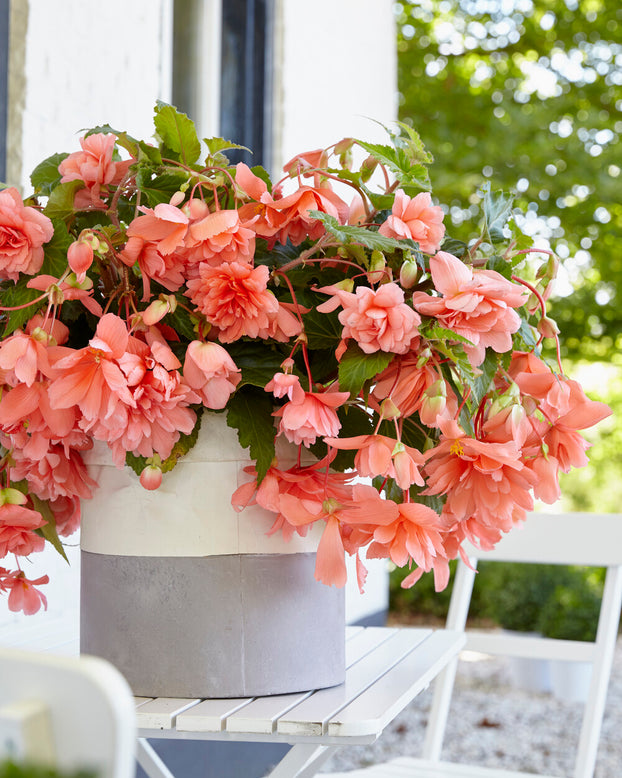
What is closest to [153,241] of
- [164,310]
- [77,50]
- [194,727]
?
[164,310]

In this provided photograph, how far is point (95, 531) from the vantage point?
2.54ft

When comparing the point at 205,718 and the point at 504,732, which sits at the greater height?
the point at 205,718

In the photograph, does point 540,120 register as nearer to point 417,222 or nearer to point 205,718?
point 417,222

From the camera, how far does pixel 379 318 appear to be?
634 mm

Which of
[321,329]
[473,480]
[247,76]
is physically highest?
[247,76]

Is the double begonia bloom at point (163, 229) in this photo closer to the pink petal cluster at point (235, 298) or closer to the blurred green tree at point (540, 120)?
the pink petal cluster at point (235, 298)

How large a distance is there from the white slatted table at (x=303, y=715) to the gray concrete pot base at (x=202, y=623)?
0.02m

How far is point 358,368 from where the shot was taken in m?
0.66

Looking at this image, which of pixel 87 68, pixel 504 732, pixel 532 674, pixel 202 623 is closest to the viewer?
pixel 202 623

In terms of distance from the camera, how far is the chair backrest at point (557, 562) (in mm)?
1440

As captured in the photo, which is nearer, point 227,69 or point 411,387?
point 411,387

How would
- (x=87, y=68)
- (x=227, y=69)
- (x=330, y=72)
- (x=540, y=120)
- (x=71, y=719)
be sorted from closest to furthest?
(x=71, y=719) → (x=87, y=68) → (x=227, y=69) → (x=330, y=72) → (x=540, y=120)

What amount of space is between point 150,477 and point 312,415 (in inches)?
5.8

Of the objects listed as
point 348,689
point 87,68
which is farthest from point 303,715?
point 87,68
